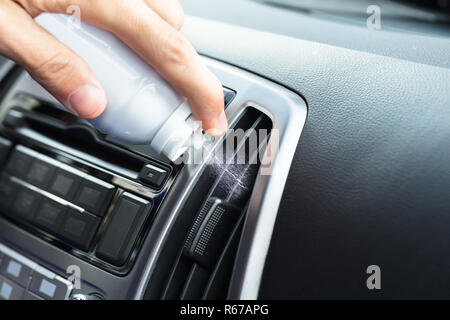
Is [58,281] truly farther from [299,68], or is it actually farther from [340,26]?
[340,26]

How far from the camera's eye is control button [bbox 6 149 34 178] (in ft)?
3.11

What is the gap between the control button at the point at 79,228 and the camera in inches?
33.1

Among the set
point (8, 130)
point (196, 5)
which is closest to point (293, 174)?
point (196, 5)

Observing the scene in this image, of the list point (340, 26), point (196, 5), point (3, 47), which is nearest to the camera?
point (3, 47)

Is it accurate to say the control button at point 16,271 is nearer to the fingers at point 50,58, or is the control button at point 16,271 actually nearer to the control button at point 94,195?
the control button at point 94,195

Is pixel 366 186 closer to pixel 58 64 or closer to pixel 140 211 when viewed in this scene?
pixel 140 211

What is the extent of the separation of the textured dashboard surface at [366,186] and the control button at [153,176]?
222 mm

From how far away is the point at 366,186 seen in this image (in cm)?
71

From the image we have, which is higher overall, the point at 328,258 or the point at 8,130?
the point at 8,130

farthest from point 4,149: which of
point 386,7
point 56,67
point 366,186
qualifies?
point 386,7

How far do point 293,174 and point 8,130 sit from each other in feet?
2.17

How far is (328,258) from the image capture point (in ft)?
2.24

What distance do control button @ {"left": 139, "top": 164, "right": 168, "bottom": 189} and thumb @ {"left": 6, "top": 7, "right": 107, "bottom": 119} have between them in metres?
0.19

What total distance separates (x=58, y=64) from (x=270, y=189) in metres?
0.36
